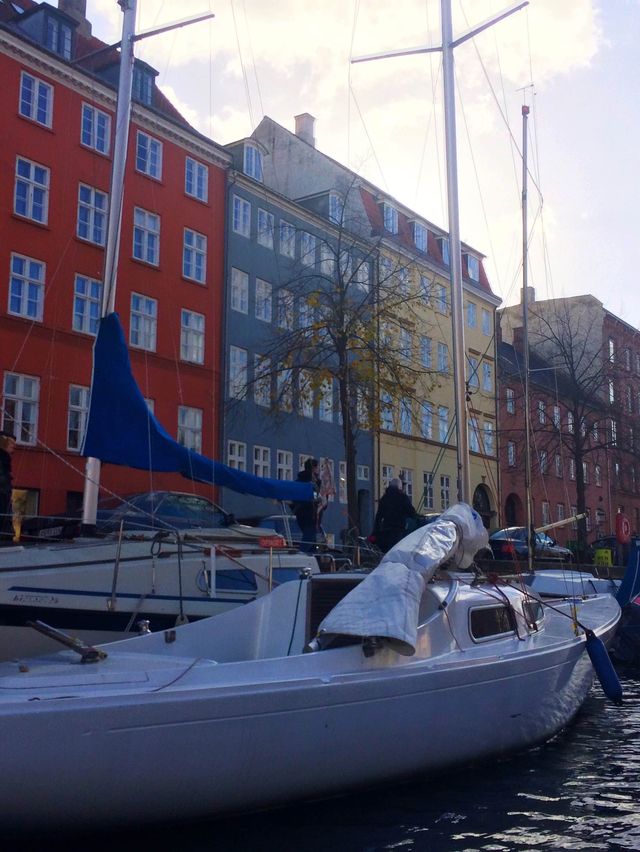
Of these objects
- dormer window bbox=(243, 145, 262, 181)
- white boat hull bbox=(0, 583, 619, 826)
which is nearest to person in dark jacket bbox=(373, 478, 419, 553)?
white boat hull bbox=(0, 583, 619, 826)

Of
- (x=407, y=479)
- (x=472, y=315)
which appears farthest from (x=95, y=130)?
(x=472, y=315)

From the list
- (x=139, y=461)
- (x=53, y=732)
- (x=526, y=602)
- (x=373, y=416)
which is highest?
(x=373, y=416)

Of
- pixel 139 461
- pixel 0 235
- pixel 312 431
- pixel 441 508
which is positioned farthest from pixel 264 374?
pixel 441 508

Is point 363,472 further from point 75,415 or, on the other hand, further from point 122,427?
point 122,427

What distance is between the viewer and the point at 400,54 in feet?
51.9

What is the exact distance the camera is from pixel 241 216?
30828 mm

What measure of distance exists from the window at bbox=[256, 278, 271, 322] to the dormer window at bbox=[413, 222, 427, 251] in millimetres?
11704

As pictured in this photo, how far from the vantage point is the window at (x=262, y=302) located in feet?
101

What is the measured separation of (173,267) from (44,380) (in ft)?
20.2

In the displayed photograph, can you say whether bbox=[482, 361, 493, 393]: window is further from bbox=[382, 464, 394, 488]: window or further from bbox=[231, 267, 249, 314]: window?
bbox=[231, 267, 249, 314]: window

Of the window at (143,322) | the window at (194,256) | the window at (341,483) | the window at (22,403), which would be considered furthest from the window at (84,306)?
the window at (341,483)

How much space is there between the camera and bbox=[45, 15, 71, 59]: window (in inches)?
999

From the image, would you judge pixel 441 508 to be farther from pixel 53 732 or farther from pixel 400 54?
pixel 53 732

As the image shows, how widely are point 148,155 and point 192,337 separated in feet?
17.2
